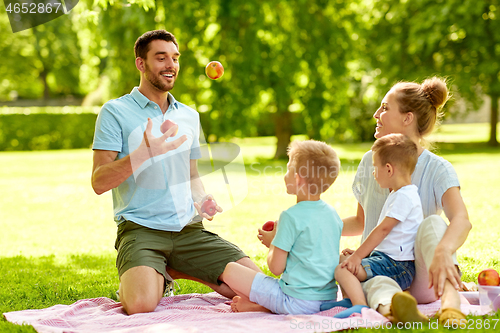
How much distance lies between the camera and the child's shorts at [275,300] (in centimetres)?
306

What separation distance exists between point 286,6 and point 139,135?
39.5 feet

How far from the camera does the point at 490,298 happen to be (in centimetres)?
311

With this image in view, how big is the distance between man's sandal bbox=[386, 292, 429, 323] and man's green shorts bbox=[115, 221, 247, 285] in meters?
1.30

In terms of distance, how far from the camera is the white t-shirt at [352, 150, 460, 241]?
10.5 ft

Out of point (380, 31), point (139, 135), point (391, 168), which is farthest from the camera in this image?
point (380, 31)

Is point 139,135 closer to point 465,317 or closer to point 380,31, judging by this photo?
point 465,317

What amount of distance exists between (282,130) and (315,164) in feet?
48.8

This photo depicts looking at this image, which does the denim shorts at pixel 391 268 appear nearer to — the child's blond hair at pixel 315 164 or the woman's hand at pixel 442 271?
the woman's hand at pixel 442 271

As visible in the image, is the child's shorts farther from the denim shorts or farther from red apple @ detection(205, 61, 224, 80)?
red apple @ detection(205, 61, 224, 80)

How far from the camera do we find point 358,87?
902 inches

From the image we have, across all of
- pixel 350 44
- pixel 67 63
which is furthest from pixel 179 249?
pixel 67 63

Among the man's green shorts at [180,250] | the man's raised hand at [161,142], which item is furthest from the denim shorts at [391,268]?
the man's raised hand at [161,142]

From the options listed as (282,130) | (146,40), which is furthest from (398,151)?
(282,130)

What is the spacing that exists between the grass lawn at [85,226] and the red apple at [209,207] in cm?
84
